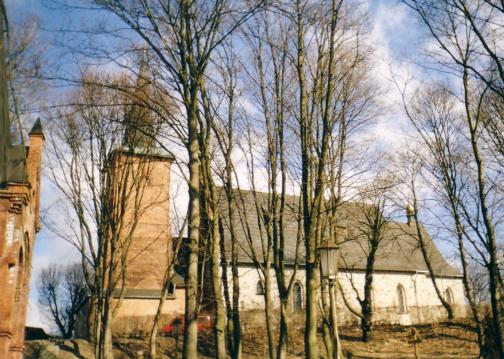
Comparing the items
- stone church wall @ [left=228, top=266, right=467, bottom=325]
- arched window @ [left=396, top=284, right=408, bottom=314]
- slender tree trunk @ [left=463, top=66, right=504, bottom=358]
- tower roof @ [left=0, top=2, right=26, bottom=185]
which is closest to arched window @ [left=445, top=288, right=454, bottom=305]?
stone church wall @ [left=228, top=266, right=467, bottom=325]

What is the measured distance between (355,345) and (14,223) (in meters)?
17.1

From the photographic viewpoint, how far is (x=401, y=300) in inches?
1391

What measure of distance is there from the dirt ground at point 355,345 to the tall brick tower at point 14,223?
601cm

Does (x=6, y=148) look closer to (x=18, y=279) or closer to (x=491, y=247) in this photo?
(x=18, y=279)

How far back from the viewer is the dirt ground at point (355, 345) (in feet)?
71.3

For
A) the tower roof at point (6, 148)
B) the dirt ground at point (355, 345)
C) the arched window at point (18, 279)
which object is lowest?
the dirt ground at point (355, 345)

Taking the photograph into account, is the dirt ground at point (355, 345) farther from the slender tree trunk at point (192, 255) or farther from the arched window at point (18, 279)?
the slender tree trunk at point (192, 255)

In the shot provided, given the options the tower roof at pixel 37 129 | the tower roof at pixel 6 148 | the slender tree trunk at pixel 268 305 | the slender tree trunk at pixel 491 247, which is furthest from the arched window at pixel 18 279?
the slender tree trunk at pixel 491 247

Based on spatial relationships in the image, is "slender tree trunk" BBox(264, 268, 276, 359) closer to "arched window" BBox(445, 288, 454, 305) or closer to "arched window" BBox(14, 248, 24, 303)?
"arched window" BBox(14, 248, 24, 303)

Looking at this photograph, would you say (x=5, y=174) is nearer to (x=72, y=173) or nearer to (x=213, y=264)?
(x=72, y=173)

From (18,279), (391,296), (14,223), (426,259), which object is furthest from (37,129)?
(391,296)

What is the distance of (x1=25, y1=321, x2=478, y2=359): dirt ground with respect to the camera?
856 inches

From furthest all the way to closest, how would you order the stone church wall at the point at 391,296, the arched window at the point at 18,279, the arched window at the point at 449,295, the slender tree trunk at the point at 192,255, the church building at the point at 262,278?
the arched window at the point at 449,295 → the stone church wall at the point at 391,296 → the church building at the point at 262,278 → the arched window at the point at 18,279 → the slender tree trunk at the point at 192,255

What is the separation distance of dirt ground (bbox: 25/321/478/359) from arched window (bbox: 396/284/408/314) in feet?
26.0
